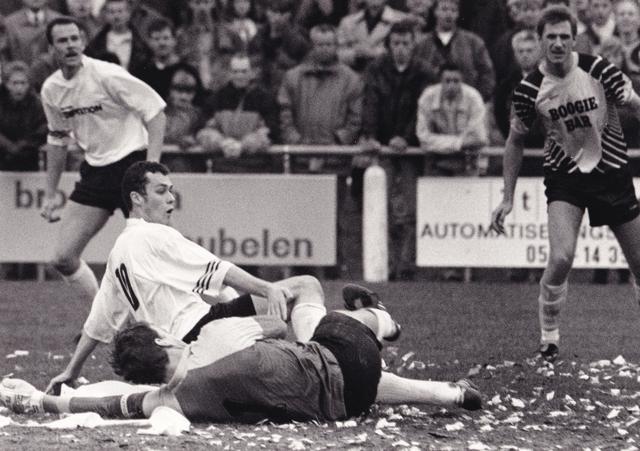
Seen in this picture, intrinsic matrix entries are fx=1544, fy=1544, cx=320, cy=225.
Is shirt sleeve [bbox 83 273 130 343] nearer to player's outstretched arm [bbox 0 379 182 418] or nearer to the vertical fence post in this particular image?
player's outstretched arm [bbox 0 379 182 418]

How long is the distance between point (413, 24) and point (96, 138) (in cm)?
523

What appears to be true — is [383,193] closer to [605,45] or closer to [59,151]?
[605,45]

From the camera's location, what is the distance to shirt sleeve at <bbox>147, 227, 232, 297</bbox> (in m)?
9.02

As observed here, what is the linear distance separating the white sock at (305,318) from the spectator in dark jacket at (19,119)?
25.9 feet

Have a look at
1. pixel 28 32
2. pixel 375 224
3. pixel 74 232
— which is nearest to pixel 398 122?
pixel 375 224

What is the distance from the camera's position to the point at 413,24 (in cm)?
1644

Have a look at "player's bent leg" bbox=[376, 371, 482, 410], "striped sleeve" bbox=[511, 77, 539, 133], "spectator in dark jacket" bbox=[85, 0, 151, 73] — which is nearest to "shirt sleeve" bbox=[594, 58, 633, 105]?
"striped sleeve" bbox=[511, 77, 539, 133]

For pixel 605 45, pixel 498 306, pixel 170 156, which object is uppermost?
pixel 605 45

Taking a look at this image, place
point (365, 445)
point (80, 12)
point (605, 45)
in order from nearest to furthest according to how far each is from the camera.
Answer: point (365, 445)
point (605, 45)
point (80, 12)

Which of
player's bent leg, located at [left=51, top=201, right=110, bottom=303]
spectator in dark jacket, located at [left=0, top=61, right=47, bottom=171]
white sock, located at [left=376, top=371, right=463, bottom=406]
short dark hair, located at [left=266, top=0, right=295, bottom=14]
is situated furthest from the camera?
short dark hair, located at [left=266, top=0, right=295, bottom=14]

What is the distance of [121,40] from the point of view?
16.9 m

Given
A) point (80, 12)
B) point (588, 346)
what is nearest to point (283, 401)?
point (588, 346)

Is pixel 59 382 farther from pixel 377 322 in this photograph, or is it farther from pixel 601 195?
pixel 601 195

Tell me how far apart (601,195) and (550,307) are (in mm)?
932
